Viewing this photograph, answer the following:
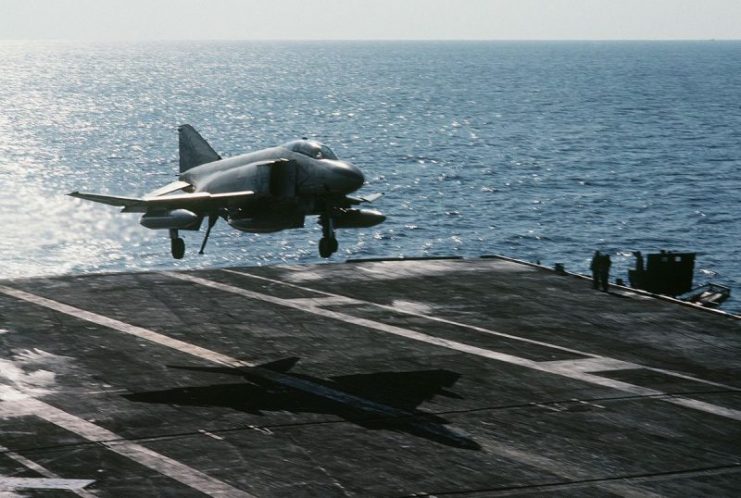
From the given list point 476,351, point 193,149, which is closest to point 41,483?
point 476,351

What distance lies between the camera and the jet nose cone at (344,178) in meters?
36.9

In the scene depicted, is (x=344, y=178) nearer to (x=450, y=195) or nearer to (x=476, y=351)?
(x=476, y=351)

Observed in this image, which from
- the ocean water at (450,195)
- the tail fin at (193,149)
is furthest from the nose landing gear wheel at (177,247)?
the ocean water at (450,195)

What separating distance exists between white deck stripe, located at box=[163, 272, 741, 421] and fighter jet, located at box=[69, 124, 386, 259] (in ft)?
23.5

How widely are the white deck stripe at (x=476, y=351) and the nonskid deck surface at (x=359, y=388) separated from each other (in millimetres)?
127

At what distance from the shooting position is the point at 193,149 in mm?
47594

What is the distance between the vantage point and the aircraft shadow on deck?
34.0 metres

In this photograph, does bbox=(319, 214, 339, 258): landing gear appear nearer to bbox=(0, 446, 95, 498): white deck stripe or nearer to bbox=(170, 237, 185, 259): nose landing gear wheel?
bbox=(170, 237, 185, 259): nose landing gear wheel

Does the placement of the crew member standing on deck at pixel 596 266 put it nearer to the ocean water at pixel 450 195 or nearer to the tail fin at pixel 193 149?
the tail fin at pixel 193 149

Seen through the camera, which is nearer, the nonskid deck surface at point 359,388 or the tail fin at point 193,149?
the nonskid deck surface at point 359,388

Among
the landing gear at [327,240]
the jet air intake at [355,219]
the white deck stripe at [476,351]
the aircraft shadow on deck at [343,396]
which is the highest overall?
the jet air intake at [355,219]

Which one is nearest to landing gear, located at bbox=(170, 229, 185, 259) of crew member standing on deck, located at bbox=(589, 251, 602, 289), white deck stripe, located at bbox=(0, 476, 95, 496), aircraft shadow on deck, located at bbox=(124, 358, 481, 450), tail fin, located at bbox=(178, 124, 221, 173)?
aircraft shadow on deck, located at bbox=(124, 358, 481, 450)

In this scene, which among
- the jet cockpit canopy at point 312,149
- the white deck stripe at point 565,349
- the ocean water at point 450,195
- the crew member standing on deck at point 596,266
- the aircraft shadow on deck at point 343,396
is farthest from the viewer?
the ocean water at point 450,195

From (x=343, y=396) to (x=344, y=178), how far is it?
6.96m
